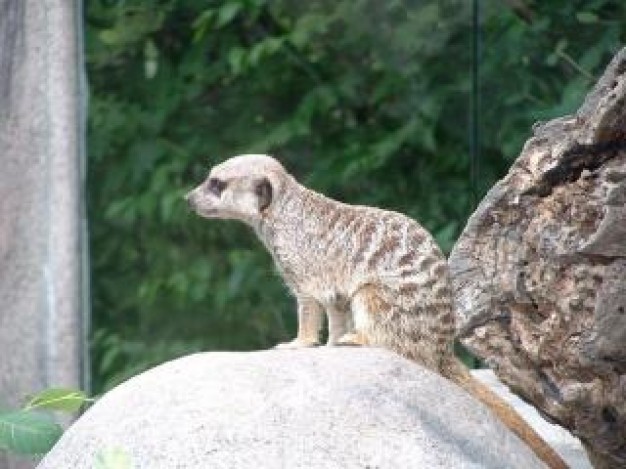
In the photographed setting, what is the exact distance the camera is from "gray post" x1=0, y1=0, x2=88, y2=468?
4.06 meters

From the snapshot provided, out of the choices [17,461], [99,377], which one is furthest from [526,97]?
[17,461]

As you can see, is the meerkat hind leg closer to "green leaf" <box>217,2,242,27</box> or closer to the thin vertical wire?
the thin vertical wire

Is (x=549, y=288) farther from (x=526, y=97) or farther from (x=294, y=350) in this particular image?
(x=526, y=97)

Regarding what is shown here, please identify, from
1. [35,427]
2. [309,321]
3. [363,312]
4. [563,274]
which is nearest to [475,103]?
[309,321]

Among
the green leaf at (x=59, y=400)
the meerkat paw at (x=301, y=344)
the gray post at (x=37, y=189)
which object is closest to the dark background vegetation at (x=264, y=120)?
the gray post at (x=37, y=189)

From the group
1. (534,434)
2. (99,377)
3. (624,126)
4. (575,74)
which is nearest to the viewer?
(624,126)

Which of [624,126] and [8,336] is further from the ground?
[624,126]

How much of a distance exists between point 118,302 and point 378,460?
2501mm

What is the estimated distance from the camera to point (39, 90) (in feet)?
13.4

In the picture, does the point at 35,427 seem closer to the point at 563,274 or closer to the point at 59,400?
the point at 59,400

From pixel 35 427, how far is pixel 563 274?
38.6 inches

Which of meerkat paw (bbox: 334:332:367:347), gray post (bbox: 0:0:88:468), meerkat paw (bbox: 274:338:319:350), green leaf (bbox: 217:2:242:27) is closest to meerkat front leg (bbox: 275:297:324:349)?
meerkat paw (bbox: 274:338:319:350)

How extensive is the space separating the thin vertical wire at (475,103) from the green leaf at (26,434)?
1.77m

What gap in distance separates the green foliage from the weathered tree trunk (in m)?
0.76
